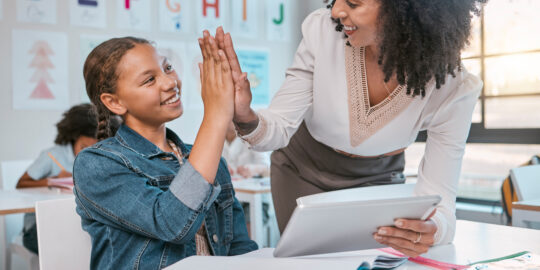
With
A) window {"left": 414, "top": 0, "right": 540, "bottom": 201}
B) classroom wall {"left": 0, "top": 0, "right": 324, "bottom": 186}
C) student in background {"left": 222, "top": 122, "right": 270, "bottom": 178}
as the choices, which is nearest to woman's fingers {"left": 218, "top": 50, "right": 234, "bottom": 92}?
student in background {"left": 222, "top": 122, "right": 270, "bottom": 178}

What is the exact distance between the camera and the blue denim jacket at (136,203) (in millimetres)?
1022

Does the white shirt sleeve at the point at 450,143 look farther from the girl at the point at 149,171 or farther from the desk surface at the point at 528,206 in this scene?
the desk surface at the point at 528,206

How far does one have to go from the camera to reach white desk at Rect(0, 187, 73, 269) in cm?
210

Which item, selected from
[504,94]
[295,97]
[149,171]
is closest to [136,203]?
[149,171]

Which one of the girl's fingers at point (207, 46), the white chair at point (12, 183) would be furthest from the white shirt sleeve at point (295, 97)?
the white chair at point (12, 183)

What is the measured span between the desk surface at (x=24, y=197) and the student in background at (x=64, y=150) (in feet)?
0.34

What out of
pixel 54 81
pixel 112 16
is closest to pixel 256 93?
pixel 112 16

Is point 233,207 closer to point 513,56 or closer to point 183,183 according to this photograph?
point 183,183

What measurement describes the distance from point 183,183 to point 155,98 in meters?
0.33

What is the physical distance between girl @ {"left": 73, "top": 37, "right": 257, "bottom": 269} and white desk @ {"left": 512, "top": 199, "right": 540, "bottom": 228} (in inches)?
44.3

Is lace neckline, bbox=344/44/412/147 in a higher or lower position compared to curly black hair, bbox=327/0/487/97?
lower

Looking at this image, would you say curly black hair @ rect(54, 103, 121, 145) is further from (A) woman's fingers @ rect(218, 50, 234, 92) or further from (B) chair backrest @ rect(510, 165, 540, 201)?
(B) chair backrest @ rect(510, 165, 540, 201)

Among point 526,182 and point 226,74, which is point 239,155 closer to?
point 526,182

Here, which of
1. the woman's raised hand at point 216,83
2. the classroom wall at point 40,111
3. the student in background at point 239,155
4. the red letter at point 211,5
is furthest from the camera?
the red letter at point 211,5
